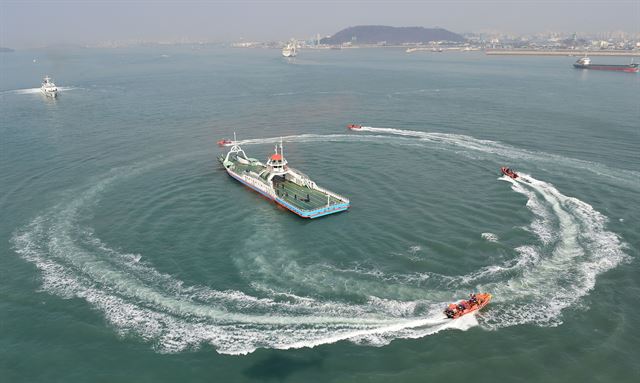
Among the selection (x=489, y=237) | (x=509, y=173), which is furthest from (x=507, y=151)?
(x=489, y=237)

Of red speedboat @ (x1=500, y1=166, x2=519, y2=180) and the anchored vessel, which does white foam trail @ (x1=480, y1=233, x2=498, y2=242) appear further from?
red speedboat @ (x1=500, y1=166, x2=519, y2=180)

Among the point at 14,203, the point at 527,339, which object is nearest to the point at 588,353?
the point at 527,339

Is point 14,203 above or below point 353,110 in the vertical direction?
below

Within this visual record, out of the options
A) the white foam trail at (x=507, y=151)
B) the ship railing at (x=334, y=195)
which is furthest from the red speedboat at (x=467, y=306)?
the white foam trail at (x=507, y=151)

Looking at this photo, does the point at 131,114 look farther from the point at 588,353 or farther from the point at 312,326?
the point at 588,353

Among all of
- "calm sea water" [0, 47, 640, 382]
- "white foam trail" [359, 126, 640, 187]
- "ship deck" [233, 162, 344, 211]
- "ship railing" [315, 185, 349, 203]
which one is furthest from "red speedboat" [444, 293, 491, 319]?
"white foam trail" [359, 126, 640, 187]
